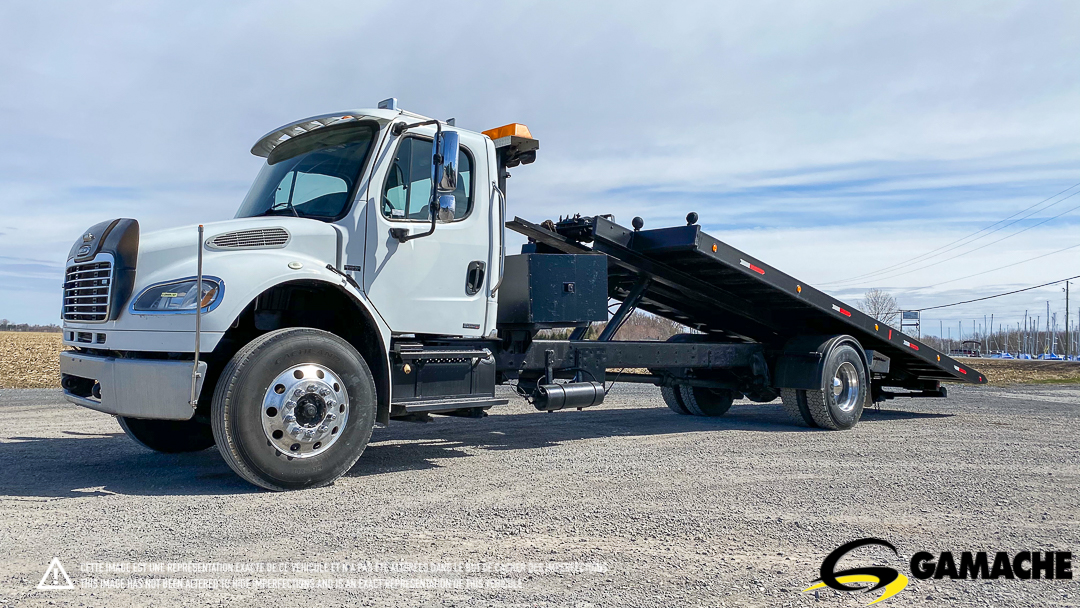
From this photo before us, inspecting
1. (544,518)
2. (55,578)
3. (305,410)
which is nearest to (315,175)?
(305,410)

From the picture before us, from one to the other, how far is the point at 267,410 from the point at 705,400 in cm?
686

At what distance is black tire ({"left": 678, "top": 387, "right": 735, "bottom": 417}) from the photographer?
1026 cm

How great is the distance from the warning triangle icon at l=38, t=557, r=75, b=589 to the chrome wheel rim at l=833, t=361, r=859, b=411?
8147mm

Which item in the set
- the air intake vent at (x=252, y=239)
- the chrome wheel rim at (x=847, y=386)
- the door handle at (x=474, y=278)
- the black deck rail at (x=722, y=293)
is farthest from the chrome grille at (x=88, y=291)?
the chrome wheel rim at (x=847, y=386)

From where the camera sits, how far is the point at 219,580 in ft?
10.3

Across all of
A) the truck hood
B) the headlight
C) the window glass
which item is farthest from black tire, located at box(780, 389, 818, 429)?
the headlight

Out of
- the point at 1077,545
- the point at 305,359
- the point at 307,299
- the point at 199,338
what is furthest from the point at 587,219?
the point at 1077,545

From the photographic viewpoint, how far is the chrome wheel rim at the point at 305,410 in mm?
4785

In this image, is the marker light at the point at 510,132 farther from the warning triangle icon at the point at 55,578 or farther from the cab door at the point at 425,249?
the warning triangle icon at the point at 55,578

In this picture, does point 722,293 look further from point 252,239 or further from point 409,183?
point 252,239

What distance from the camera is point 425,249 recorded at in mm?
5793

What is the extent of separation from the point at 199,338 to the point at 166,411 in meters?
0.50

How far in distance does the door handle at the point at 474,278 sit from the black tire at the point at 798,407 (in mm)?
4598

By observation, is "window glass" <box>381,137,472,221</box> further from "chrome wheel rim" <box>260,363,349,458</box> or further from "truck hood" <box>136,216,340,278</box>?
"chrome wheel rim" <box>260,363,349,458</box>
